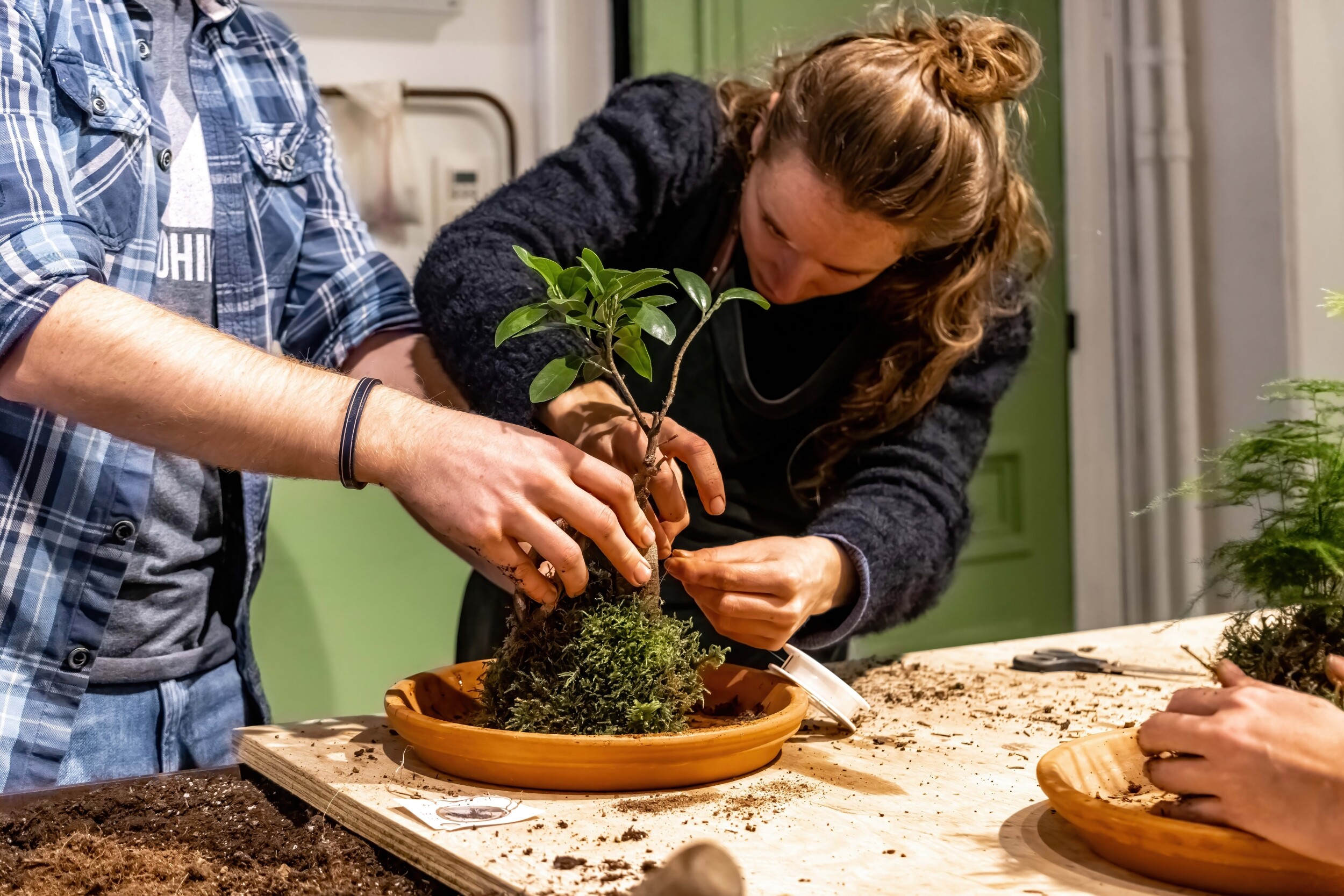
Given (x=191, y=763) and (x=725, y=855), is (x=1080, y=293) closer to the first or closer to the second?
(x=191, y=763)

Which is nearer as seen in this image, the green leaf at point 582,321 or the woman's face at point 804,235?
the green leaf at point 582,321

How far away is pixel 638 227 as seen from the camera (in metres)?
1.54

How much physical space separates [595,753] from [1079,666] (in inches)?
30.6

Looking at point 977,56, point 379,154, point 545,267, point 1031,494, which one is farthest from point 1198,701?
point 1031,494

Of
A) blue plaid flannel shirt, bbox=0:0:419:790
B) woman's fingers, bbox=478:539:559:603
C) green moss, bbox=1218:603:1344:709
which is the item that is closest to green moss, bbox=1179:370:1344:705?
green moss, bbox=1218:603:1344:709

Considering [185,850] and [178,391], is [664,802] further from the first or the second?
[178,391]

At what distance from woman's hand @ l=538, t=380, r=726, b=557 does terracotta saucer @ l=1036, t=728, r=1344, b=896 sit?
439 millimetres

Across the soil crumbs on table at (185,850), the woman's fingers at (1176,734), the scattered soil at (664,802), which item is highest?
Answer: the woman's fingers at (1176,734)

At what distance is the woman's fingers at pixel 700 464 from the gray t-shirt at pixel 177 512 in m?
0.57

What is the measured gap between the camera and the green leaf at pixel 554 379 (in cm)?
106

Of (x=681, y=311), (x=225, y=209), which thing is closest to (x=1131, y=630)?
(x=681, y=311)

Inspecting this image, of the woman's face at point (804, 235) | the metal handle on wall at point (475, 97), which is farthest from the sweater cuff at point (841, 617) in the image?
the metal handle on wall at point (475, 97)

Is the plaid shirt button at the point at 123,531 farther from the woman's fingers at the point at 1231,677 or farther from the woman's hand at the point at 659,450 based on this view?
the woman's fingers at the point at 1231,677

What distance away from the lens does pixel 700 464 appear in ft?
3.96
